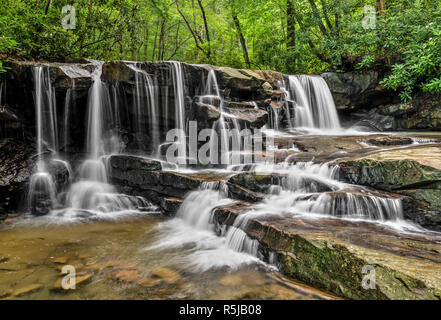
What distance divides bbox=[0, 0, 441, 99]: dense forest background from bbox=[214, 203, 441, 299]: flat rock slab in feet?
18.7

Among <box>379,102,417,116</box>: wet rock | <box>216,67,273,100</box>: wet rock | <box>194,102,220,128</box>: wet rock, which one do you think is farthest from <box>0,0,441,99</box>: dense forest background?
<box>194,102,220,128</box>: wet rock

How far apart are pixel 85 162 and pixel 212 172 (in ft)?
13.5

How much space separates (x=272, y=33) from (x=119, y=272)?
15.0 metres

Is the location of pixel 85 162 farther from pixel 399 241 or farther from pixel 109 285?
pixel 399 241

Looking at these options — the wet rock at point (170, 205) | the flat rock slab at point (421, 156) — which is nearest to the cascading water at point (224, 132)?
the wet rock at point (170, 205)

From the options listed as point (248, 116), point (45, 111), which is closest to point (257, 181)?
point (248, 116)

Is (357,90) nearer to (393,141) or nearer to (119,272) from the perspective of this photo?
(393,141)

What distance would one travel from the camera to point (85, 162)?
7.82 m

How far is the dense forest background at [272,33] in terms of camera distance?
7.93 m

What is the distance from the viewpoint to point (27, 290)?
295 centimetres

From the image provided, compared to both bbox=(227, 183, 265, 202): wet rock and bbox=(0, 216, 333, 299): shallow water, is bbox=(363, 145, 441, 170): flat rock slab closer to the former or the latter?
bbox=(227, 183, 265, 202): wet rock

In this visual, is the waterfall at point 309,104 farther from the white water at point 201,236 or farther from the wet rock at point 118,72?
the white water at point 201,236

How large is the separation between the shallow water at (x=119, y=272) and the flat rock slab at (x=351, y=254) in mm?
240

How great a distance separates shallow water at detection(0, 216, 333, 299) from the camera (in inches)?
115
